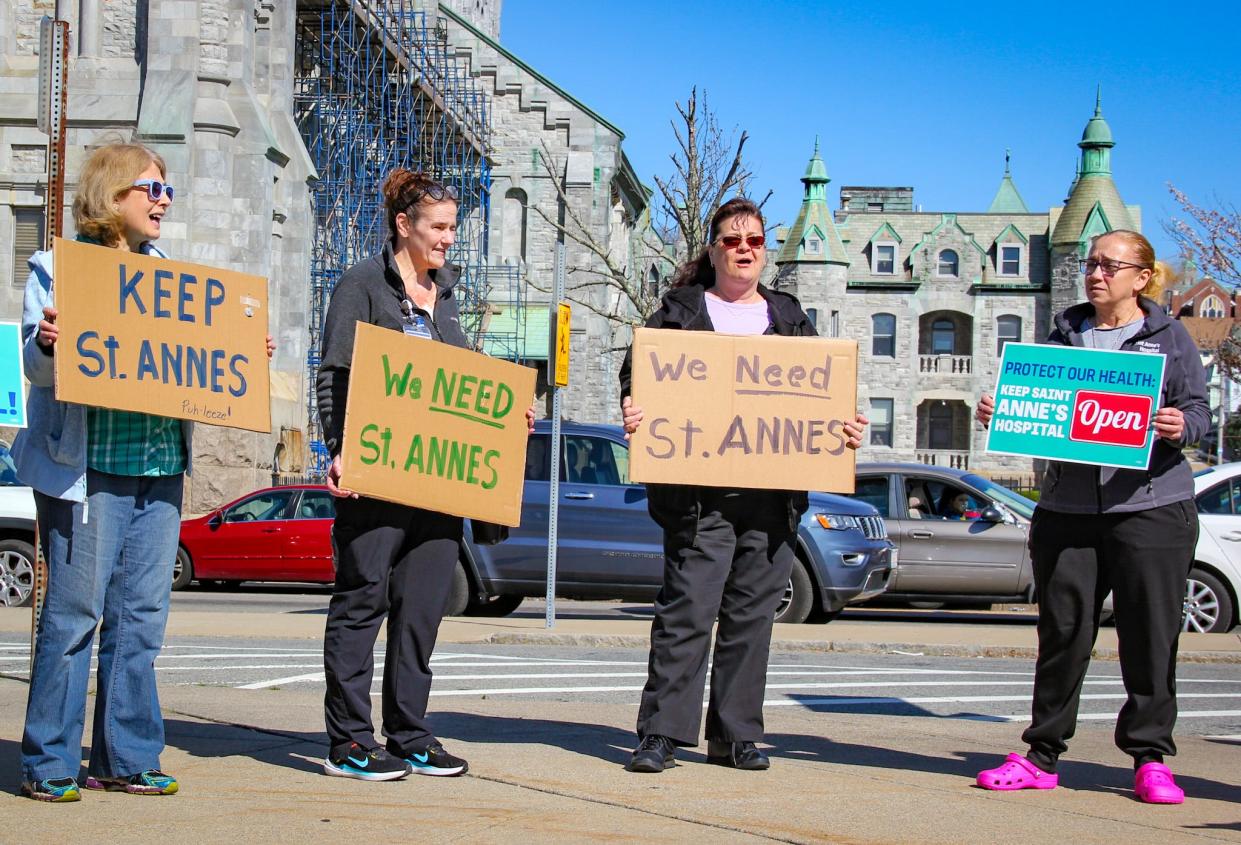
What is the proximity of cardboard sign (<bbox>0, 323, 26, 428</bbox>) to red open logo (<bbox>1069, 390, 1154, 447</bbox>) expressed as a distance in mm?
4449

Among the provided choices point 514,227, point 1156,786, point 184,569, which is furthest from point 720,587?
point 514,227

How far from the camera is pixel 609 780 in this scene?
214 inches

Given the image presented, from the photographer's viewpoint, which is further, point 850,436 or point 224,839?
Answer: point 850,436

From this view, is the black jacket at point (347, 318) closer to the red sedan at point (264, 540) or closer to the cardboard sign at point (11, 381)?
the cardboard sign at point (11, 381)

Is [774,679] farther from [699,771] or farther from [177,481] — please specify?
[177,481]

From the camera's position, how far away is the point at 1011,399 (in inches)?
230

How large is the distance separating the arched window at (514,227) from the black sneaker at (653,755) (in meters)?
39.4

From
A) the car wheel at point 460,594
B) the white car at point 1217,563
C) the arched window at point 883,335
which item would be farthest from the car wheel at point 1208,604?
the arched window at point 883,335

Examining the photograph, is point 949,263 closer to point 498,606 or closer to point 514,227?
point 514,227

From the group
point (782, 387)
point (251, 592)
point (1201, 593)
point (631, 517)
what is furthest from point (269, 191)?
point (782, 387)

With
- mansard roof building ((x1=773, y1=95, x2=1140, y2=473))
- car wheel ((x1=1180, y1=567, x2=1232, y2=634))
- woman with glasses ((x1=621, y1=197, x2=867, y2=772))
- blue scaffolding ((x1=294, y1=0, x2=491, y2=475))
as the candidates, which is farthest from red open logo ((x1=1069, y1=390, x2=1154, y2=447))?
mansard roof building ((x1=773, y1=95, x2=1140, y2=473))

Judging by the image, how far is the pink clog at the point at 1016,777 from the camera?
5.45 m

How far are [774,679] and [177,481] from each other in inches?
201

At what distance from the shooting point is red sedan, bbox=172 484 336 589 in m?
19.4
